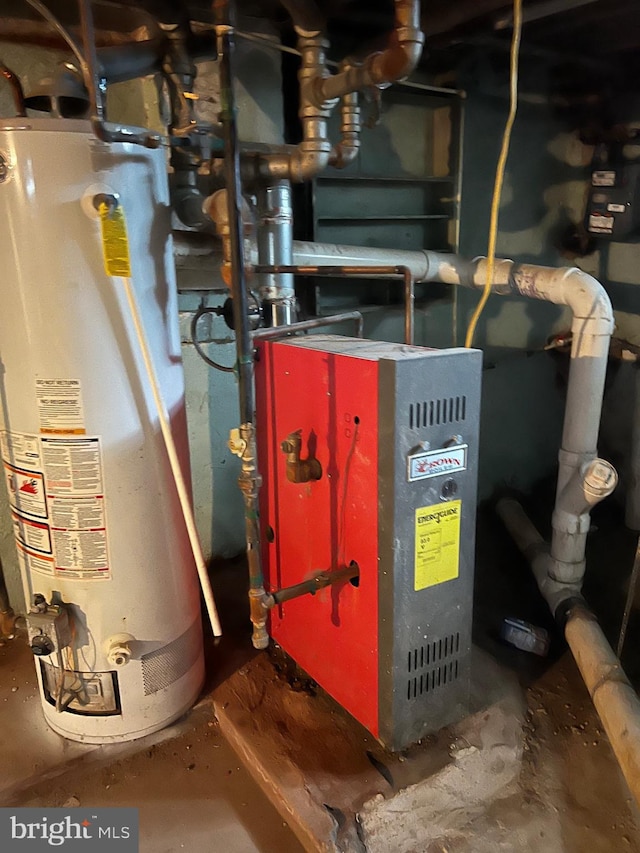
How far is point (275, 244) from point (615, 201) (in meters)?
1.49

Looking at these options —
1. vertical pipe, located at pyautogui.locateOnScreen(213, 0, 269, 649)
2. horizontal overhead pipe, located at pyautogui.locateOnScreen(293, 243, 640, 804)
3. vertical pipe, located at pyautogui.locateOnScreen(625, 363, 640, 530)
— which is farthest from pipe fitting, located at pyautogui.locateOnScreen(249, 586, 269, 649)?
vertical pipe, located at pyautogui.locateOnScreen(625, 363, 640, 530)

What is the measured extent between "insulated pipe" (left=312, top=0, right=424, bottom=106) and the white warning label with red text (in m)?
0.96

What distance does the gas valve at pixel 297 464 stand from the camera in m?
1.38

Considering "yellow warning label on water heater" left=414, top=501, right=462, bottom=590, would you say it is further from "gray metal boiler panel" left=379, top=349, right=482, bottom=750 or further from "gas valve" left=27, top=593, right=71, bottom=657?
"gas valve" left=27, top=593, right=71, bottom=657

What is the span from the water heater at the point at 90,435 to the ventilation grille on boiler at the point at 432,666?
1.83ft

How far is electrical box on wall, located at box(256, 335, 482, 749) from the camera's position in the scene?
4.09 feet

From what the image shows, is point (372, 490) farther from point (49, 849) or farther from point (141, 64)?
point (141, 64)

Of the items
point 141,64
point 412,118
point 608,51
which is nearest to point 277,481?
point 141,64

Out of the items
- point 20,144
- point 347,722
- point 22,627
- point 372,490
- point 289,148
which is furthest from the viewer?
point 22,627

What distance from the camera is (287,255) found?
68.8 inches

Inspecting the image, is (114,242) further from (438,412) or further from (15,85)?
(438,412)

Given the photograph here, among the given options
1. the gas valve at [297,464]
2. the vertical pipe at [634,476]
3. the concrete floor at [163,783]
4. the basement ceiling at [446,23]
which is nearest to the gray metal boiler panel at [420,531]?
the gas valve at [297,464]

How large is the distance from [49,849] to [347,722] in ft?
2.19

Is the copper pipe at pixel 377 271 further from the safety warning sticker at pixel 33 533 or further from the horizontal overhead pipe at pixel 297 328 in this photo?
the safety warning sticker at pixel 33 533
